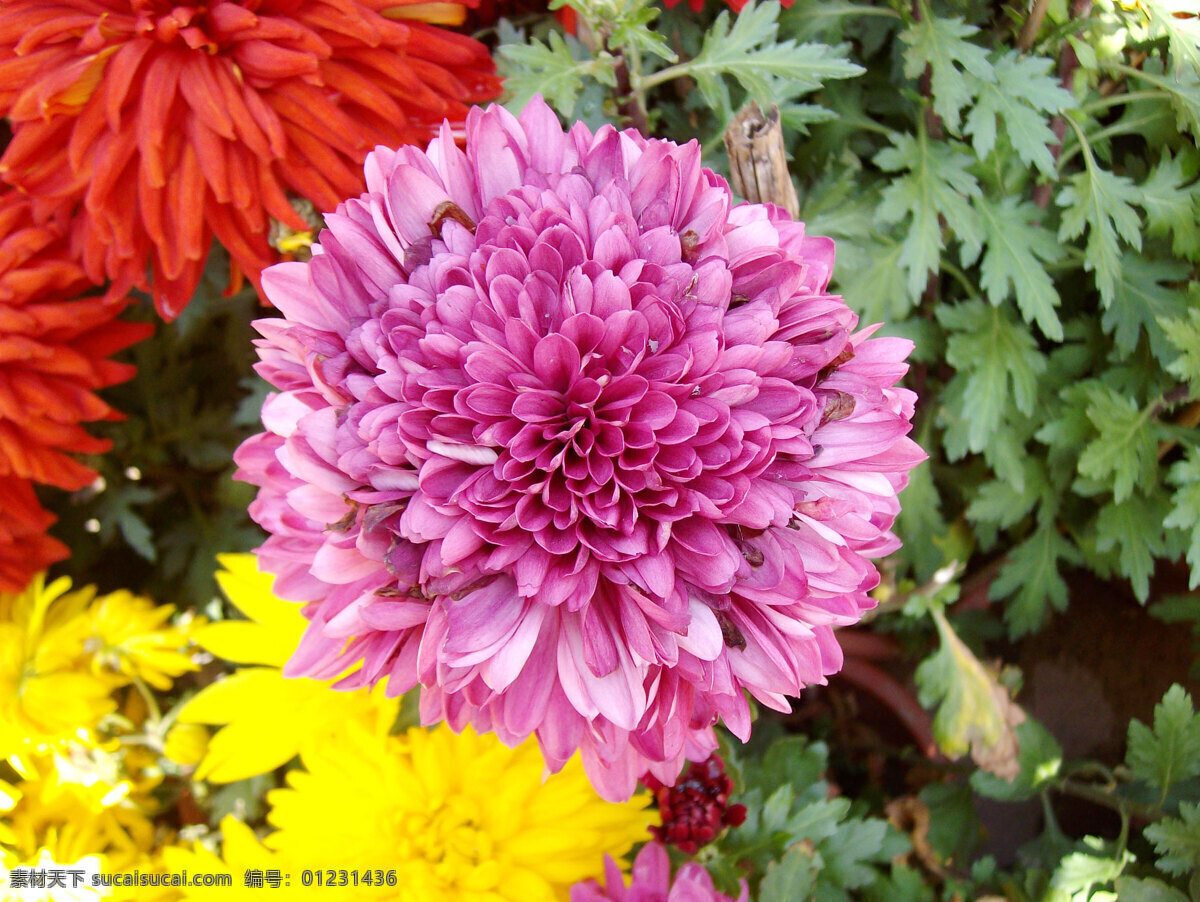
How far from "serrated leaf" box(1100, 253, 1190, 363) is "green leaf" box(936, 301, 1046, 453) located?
0.08 m

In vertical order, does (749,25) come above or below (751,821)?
above

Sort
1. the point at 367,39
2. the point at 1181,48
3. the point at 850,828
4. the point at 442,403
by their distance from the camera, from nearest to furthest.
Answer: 1. the point at 442,403
2. the point at 367,39
3. the point at 1181,48
4. the point at 850,828

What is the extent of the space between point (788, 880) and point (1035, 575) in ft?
1.72

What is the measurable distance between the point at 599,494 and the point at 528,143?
25 cm

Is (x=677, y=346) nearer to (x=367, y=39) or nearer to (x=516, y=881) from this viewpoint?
(x=367, y=39)

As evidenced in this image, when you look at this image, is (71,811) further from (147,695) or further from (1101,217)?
(1101,217)

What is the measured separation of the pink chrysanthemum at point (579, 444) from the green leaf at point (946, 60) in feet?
1.03

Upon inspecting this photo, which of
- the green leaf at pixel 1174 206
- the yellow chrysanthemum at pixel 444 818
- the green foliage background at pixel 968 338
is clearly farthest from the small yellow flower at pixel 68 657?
the green leaf at pixel 1174 206

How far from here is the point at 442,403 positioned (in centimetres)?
51

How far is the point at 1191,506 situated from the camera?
84cm

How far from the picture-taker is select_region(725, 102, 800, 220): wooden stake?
2.16 ft

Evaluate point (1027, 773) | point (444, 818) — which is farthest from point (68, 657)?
point (1027, 773)

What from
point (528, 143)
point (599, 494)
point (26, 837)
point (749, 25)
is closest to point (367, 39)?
point (528, 143)

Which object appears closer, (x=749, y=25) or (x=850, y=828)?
(x=749, y=25)
